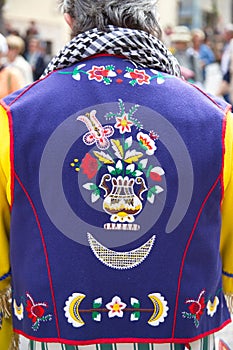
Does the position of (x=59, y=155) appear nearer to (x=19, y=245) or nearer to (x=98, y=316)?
(x=19, y=245)

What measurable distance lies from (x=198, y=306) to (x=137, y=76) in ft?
2.25

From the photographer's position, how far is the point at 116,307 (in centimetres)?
213

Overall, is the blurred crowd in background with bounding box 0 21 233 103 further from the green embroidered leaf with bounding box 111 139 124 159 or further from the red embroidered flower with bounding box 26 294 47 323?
the red embroidered flower with bounding box 26 294 47 323

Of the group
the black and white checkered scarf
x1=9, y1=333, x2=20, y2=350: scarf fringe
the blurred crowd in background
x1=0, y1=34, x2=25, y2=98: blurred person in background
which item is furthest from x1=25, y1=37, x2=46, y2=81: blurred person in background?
the black and white checkered scarf

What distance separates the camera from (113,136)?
209cm

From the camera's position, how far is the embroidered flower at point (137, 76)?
213cm

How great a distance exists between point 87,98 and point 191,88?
31cm

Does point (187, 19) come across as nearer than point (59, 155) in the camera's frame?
No

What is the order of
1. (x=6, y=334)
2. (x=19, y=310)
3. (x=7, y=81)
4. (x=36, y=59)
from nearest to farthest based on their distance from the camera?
(x=19, y=310)
(x=6, y=334)
(x=7, y=81)
(x=36, y=59)

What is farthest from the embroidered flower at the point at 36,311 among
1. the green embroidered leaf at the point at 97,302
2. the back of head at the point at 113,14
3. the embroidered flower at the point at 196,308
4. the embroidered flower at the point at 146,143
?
the back of head at the point at 113,14

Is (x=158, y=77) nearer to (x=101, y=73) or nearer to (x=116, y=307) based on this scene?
(x=101, y=73)

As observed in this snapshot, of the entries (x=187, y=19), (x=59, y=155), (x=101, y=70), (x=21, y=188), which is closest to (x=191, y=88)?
(x=101, y=70)

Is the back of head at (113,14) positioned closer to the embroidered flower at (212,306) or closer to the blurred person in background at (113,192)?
the blurred person in background at (113,192)

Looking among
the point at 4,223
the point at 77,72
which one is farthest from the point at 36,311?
the point at 77,72
